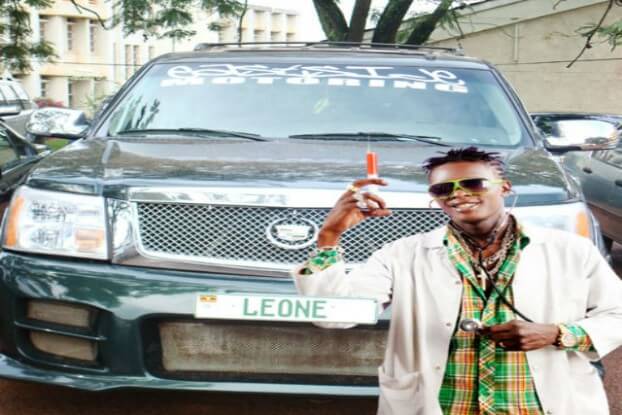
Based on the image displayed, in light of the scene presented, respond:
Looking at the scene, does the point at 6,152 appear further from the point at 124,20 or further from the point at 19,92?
the point at 19,92

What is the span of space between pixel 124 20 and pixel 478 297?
48.0 feet

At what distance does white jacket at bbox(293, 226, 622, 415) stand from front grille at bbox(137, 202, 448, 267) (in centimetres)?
116

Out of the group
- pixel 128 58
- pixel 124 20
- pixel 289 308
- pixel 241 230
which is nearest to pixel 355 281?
pixel 289 308

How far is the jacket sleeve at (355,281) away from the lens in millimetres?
2580

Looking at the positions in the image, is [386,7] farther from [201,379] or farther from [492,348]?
[492,348]

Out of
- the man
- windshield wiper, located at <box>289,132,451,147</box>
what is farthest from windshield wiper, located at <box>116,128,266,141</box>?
the man

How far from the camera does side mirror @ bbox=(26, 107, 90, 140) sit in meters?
5.34

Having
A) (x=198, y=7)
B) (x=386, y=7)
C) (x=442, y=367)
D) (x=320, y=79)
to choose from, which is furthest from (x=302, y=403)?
(x=198, y=7)

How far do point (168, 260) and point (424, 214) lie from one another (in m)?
0.92

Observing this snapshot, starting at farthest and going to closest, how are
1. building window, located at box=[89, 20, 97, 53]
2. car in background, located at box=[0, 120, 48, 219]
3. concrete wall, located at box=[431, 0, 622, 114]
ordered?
building window, located at box=[89, 20, 97, 53], concrete wall, located at box=[431, 0, 622, 114], car in background, located at box=[0, 120, 48, 219]

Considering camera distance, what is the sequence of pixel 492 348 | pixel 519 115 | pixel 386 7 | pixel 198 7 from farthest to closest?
pixel 198 7, pixel 386 7, pixel 519 115, pixel 492 348

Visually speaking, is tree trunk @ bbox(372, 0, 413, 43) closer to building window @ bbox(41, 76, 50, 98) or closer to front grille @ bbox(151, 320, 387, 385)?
front grille @ bbox(151, 320, 387, 385)

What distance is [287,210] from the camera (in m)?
3.81

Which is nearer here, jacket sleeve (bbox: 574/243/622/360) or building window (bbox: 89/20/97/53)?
jacket sleeve (bbox: 574/243/622/360)
